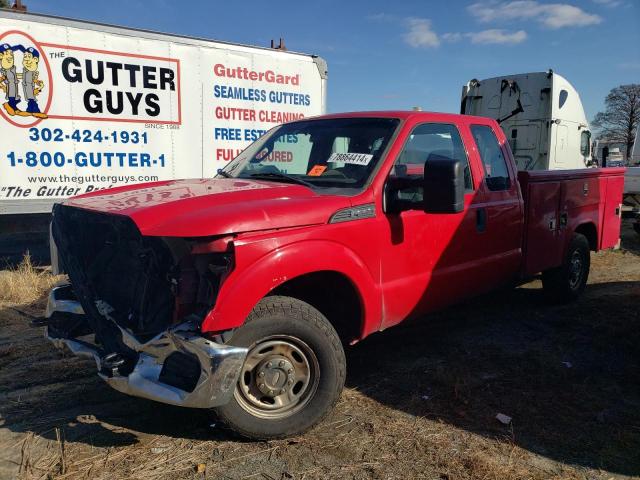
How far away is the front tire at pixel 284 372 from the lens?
299cm

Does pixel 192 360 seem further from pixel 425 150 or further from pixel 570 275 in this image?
pixel 570 275

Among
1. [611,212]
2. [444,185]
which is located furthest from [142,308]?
[611,212]

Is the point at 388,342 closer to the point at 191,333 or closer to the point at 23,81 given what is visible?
the point at 191,333

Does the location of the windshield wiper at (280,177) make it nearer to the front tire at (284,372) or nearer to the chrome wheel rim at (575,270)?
the front tire at (284,372)

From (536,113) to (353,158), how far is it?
943cm

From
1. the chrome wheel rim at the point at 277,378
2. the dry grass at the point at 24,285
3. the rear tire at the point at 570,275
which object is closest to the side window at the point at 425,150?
the chrome wheel rim at the point at 277,378

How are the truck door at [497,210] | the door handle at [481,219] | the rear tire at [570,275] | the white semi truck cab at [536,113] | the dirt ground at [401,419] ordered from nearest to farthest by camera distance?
the dirt ground at [401,419] → the door handle at [481,219] → the truck door at [497,210] → the rear tire at [570,275] → the white semi truck cab at [536,113]

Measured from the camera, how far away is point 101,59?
7070 mm

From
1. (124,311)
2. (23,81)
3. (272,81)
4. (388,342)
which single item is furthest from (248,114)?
(124,311)

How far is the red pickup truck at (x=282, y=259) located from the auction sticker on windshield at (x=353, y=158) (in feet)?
0.09

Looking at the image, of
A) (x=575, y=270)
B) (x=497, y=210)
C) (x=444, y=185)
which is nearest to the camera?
(x=444, y=185)

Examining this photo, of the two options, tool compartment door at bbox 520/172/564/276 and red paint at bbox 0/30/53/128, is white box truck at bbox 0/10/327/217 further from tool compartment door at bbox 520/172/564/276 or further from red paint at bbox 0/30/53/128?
tool compartment door at bbox 520/172/564/276

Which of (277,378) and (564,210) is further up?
(564,210)

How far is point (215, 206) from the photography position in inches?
120
